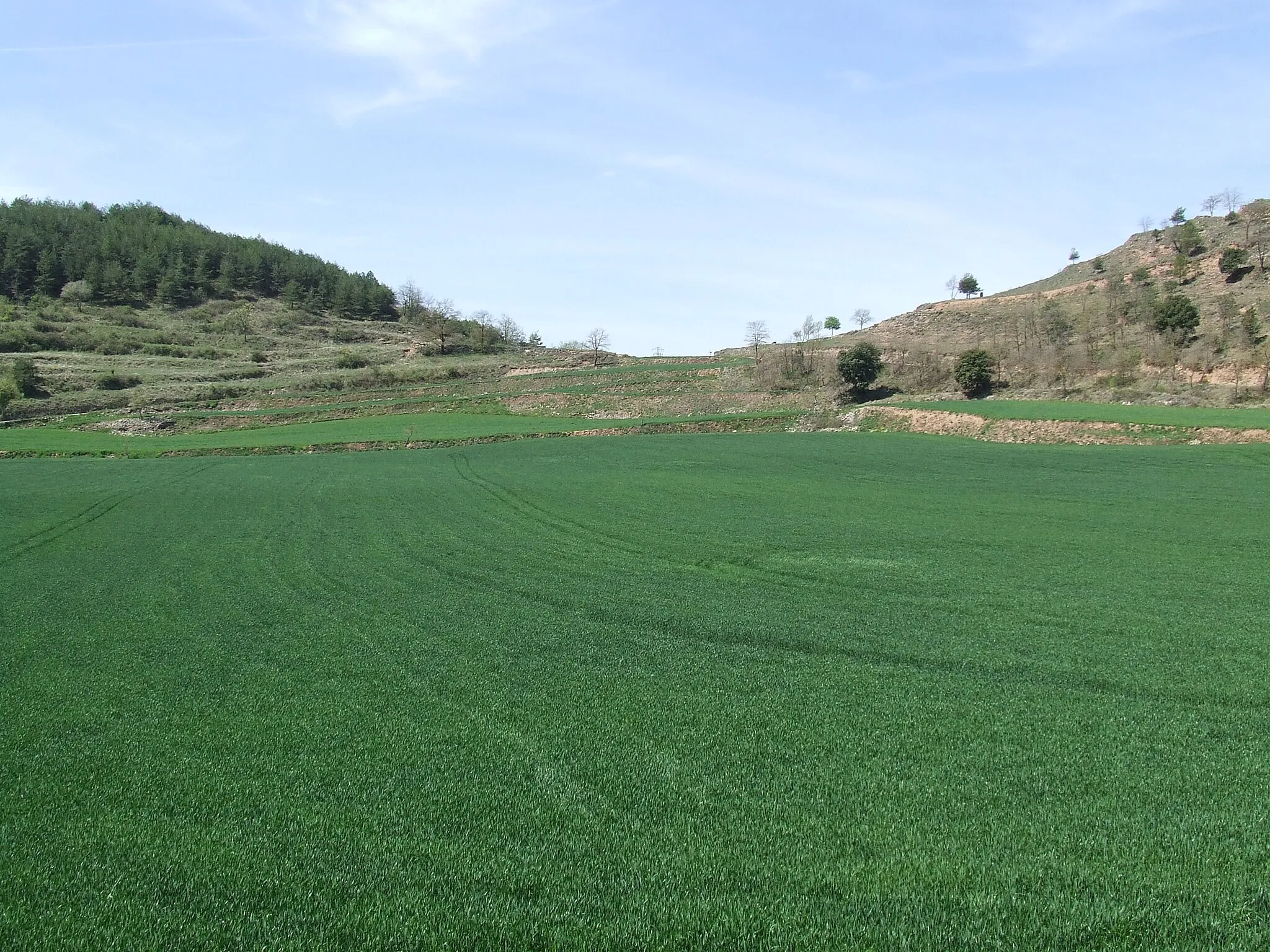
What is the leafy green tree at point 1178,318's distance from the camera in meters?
61.1

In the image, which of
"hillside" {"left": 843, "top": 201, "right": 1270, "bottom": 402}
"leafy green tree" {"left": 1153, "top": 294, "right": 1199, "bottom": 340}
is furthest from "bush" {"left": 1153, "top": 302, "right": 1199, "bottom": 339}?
"hillside" {"left": 843, "top": 201, "right": 1270, "bottom": 402}

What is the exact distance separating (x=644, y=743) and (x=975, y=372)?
6183 cm

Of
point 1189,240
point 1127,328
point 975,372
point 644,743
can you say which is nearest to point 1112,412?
point 975,372

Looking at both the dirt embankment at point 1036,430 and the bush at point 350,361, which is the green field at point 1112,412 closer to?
the dirt embankment at point 1036,430

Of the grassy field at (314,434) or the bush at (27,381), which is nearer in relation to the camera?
the grassy field at (314,434)

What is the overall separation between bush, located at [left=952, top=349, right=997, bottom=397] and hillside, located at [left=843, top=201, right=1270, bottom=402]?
189cm

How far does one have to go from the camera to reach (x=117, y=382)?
268 feet

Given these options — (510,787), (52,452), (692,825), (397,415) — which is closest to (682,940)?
(692,825)

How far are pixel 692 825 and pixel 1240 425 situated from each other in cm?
4450

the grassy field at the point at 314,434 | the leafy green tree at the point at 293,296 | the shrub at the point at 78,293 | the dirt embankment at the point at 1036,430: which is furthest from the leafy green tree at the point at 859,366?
the shrub at the point at 78,293

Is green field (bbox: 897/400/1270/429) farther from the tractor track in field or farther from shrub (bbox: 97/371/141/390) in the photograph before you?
shrub (bbox: 97/371/141/390)

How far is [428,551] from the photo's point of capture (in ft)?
67.4

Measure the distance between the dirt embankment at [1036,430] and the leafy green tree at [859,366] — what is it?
8.40 m

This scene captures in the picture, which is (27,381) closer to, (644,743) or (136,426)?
(136,426)
